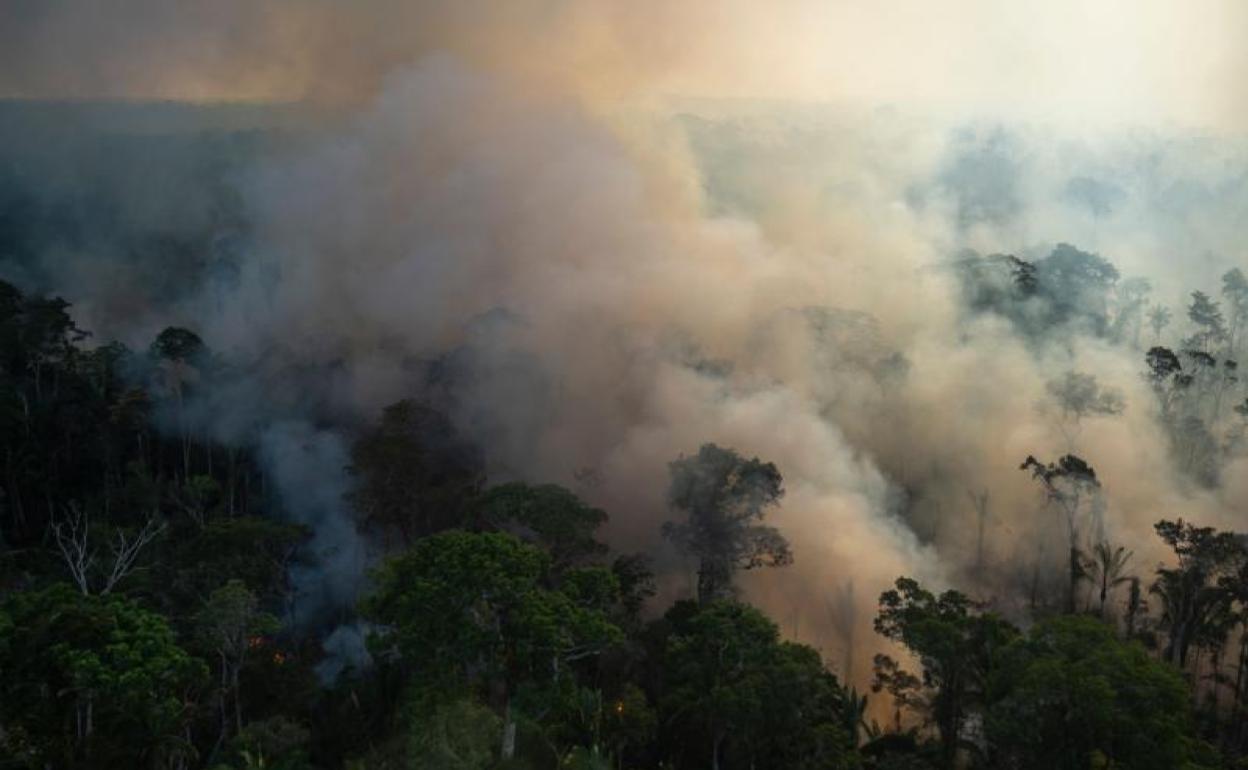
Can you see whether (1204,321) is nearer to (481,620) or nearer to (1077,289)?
(1077,289)

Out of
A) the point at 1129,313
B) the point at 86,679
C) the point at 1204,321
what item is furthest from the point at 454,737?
the point at 1129,313

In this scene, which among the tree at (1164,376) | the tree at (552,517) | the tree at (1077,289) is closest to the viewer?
the tree at (552,517)

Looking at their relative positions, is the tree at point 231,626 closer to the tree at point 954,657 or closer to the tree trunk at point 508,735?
the tree trunk at point 508,735

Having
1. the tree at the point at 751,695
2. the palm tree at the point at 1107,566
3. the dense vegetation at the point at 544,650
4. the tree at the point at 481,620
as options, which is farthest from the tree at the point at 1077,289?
the tree at the point at 481,620

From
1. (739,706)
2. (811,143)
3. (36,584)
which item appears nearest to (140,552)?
(36,584)

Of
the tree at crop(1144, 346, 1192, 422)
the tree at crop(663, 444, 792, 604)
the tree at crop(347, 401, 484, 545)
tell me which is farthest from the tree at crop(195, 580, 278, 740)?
the tree at crop(1144, 346, 1192, 422)

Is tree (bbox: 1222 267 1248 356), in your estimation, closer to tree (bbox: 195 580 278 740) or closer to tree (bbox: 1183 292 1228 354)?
tree (bbox: 1183 292 1228 354)

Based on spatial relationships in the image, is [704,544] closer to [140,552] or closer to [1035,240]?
[140,552]
